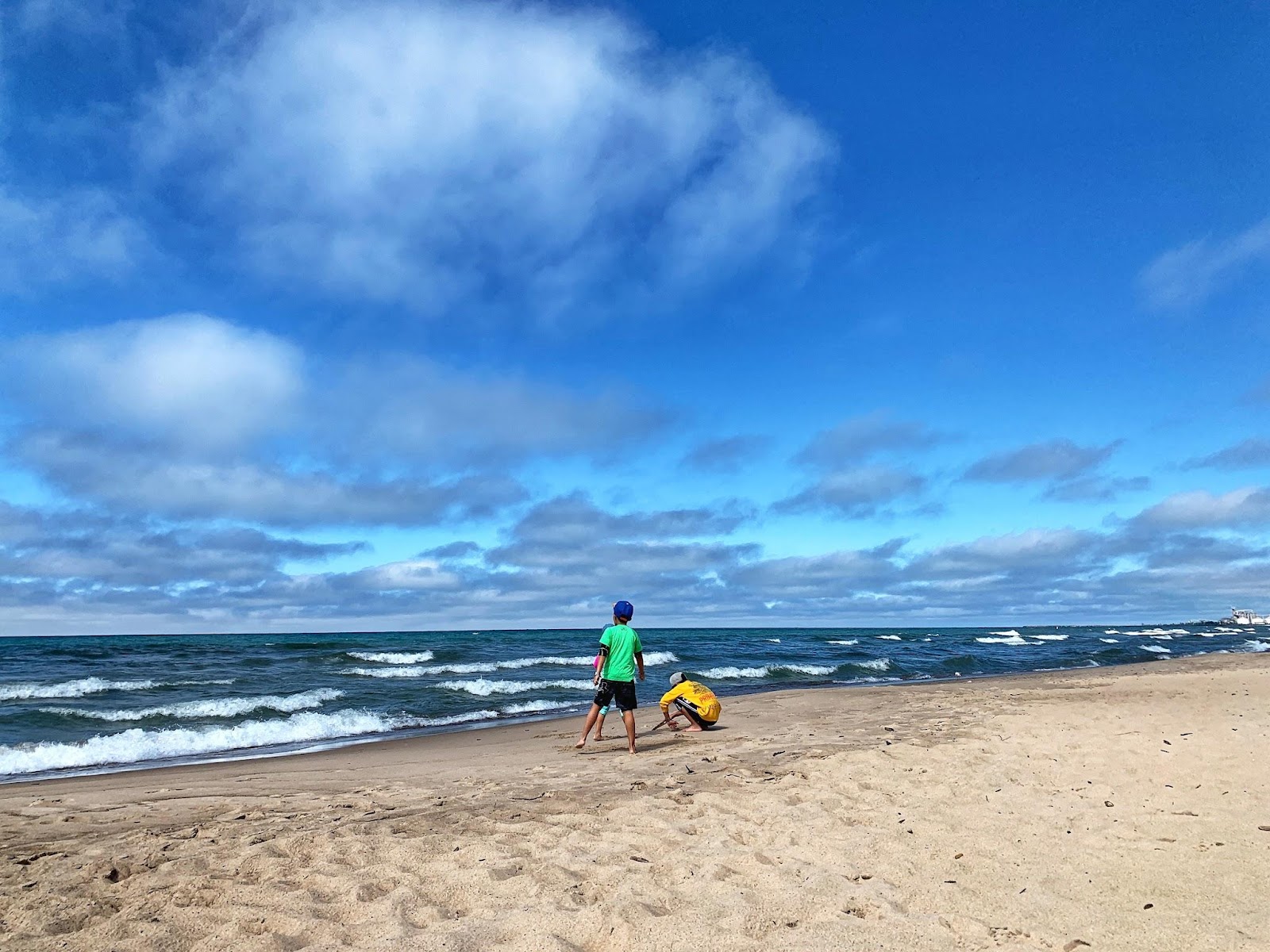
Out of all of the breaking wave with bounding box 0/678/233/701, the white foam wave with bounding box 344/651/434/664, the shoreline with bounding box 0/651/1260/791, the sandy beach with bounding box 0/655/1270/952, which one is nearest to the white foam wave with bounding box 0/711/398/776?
the shoreline with bounding box 0/651/1260/791

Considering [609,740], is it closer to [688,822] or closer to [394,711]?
[688,822]

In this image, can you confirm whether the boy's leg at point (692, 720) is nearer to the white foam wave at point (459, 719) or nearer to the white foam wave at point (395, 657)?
the white foam wave at point (459, 719)

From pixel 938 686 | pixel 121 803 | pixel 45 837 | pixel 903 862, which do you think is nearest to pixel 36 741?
pixel 121 803

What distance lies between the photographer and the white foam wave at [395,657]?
103ft

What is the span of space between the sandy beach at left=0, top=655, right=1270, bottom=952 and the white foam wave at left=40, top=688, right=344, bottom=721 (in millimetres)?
6306

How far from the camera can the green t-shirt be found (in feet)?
32.9

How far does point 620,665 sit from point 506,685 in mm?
12894

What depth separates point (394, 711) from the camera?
1603 centimetres

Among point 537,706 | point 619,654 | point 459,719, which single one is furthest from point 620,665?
point 537,706

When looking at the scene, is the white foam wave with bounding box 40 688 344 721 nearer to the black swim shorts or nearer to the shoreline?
the shoreline

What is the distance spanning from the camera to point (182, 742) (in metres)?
12.7

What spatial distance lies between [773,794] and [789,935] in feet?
9.42

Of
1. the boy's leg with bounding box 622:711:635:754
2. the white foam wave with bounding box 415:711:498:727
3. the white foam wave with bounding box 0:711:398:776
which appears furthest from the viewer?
the white foam wave with bounding box 415:711:498:727

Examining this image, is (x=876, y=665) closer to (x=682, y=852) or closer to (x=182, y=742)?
(x=182, y=742)
